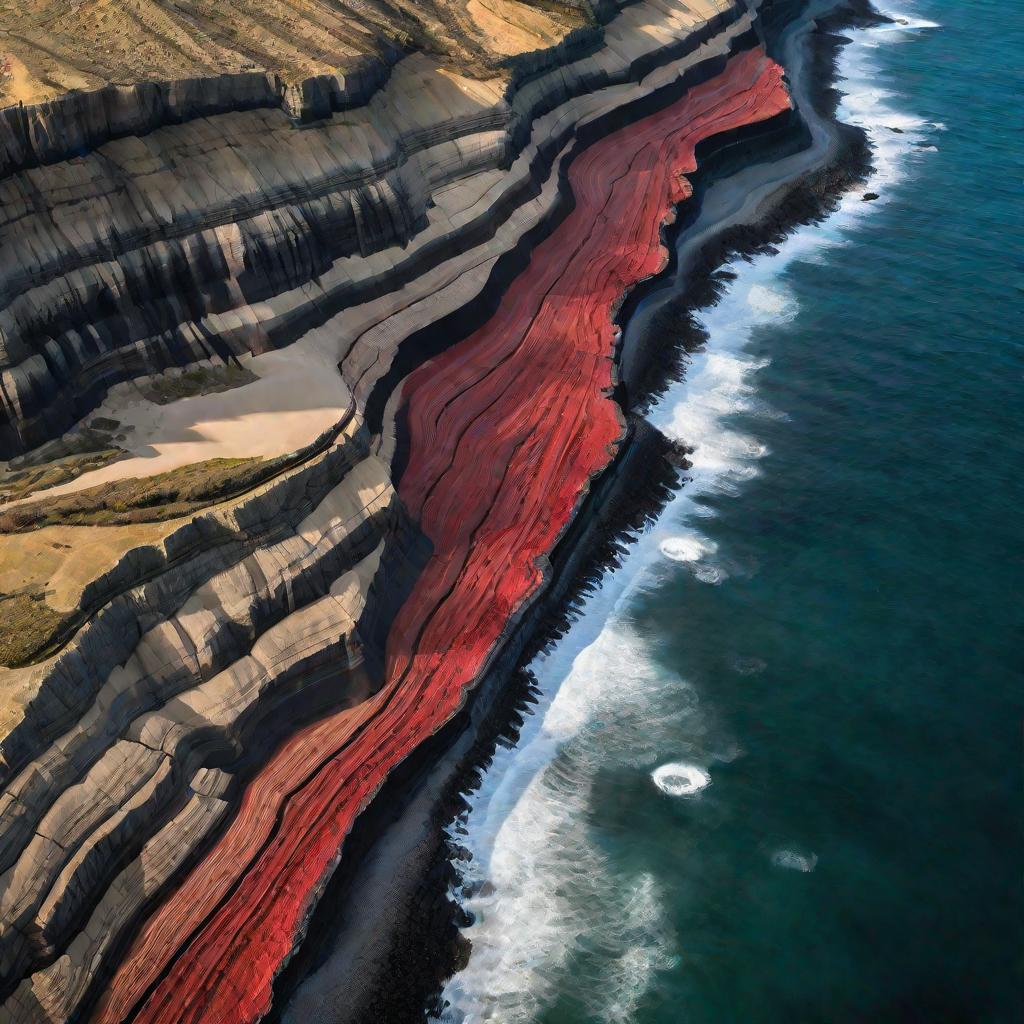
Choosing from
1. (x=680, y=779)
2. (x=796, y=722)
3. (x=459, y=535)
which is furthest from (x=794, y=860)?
(x=459, y=535)

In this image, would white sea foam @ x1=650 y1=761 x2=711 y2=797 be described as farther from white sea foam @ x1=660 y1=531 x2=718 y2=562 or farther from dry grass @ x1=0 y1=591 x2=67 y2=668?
dry grass @ x1=0 y1=591 x2=67 y2=668

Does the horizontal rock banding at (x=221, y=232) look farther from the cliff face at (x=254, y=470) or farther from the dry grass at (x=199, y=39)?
the dry grass at (x=199, y=39)

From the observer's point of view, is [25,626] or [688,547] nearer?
[25,626]

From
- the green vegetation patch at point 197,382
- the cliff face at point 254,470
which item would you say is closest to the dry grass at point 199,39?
the cliff face at point 254,470

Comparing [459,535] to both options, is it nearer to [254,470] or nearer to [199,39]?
[254,470]

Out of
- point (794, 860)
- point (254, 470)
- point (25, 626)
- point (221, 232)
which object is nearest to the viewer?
point (25, 626)

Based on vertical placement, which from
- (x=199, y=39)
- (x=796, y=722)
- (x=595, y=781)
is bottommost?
(x=595, y=781)

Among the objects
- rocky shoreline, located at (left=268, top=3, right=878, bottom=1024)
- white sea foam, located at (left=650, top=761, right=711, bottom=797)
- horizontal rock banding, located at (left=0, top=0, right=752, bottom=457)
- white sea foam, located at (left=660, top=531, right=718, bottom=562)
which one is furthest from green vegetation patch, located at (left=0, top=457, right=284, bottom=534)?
white sea foam, located at (left=660, top=531, right=718, bottom=562)
